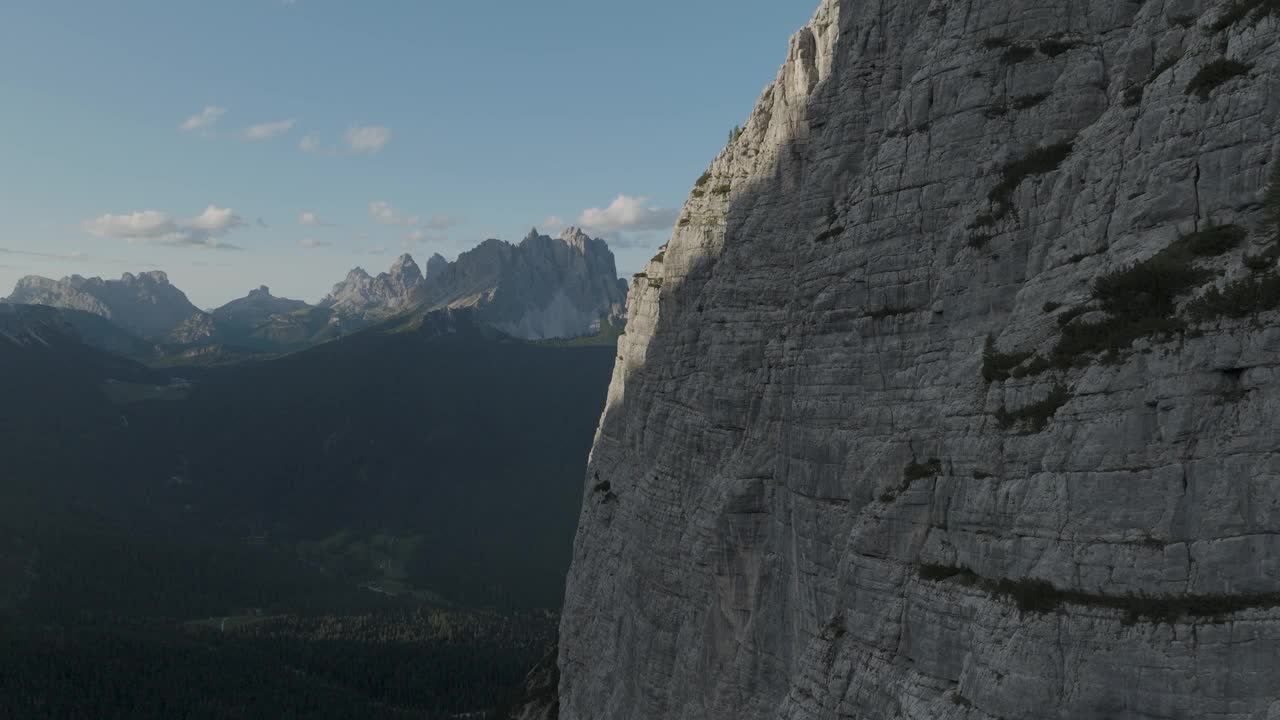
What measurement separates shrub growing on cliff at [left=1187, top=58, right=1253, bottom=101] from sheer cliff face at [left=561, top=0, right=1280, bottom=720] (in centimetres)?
8

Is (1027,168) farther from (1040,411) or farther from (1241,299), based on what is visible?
(1241,299)

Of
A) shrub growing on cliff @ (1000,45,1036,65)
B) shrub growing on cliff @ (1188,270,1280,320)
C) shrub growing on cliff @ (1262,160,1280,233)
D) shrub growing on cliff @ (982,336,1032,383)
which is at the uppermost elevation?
shrub growing on cliff @ (1000,45,1036,65)

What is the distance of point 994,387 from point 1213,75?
1144 cm

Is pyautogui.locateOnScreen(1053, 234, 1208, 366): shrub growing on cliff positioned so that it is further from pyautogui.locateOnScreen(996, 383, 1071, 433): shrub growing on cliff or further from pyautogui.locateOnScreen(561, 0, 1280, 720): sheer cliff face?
pyautogui.locateOnScreen(996, 383, 1071, 433): shrub growing on cliff

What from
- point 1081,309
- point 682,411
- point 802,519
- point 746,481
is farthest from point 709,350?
point 1081,309

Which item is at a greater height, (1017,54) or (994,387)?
(1017,54)

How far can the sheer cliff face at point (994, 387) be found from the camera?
87.8 ft

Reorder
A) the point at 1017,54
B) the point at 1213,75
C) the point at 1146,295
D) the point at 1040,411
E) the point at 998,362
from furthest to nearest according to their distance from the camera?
the point at 1017,54 < the point at 998,362 < the point at 1040,411 < the point at 1213,75 < the point at 1146,295

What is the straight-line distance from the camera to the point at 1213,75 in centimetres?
3053

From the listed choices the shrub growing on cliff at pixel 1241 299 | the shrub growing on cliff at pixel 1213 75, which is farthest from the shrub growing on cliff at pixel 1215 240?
the shrub growing on cliff at pixel 1213 75

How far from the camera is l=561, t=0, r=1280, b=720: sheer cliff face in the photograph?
87.8ft

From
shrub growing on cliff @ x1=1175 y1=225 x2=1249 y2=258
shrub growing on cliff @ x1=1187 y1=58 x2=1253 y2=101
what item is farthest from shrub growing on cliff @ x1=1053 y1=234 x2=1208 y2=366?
shrub growing on cliff @ x1=1187 y1=58 x2=1253 y2=101

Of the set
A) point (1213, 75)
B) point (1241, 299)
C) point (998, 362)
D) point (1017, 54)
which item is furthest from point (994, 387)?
point (1017, 54)

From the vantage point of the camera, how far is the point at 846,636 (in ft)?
125
